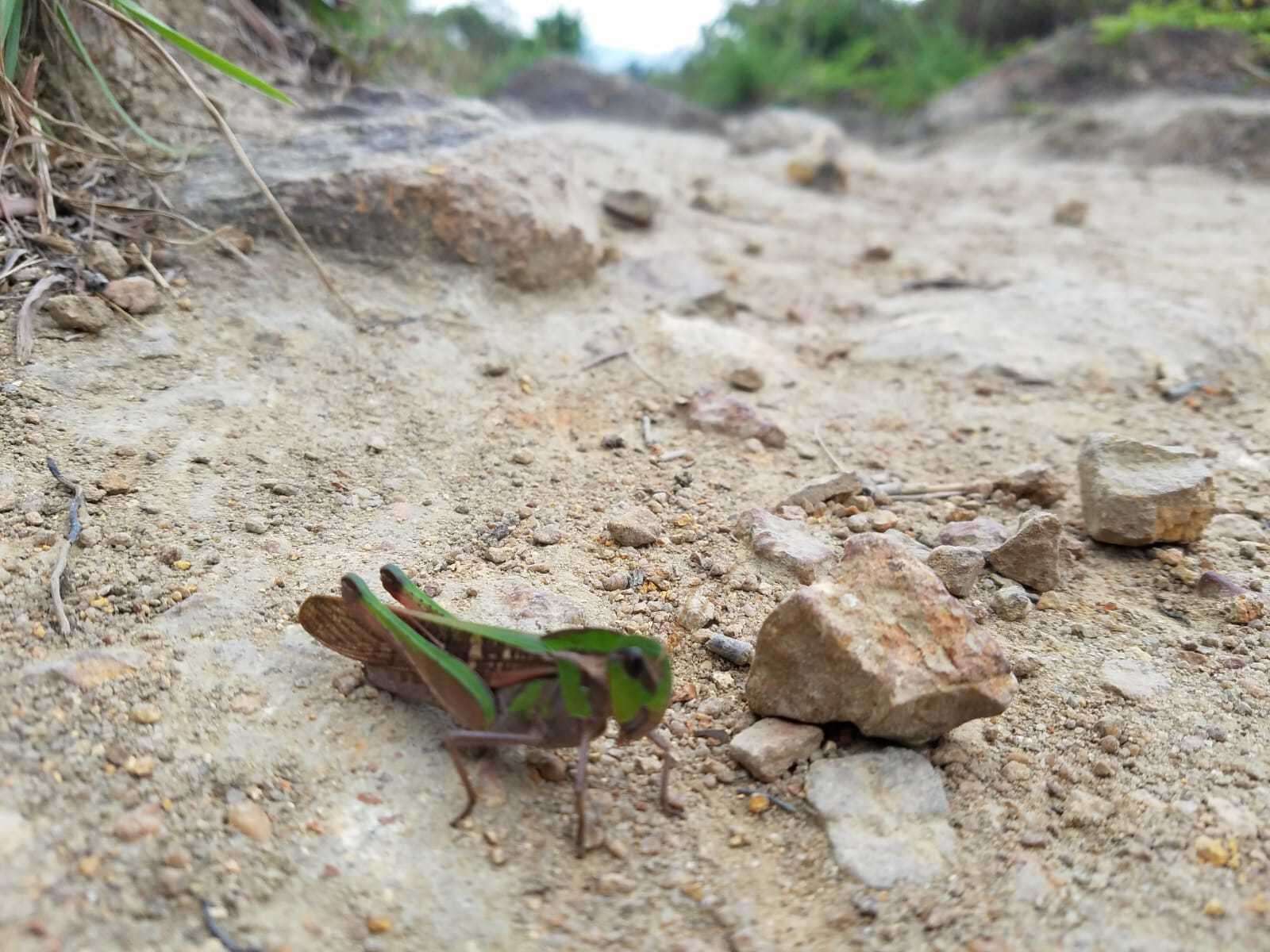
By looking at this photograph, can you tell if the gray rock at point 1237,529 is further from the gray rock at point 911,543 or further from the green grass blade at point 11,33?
the green grass blade at point 11,33

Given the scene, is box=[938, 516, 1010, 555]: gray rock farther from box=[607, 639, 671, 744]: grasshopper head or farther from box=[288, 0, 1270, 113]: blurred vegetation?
box=[288, 0, 1270, 113]: blurred vegetation

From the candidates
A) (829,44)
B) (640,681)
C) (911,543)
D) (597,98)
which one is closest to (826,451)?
(911,543)

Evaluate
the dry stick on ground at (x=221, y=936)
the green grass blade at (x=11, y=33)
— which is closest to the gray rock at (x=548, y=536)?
the dry stick on ground at (x=221, y=936)

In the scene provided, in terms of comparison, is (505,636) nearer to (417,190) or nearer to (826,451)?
(826,451)

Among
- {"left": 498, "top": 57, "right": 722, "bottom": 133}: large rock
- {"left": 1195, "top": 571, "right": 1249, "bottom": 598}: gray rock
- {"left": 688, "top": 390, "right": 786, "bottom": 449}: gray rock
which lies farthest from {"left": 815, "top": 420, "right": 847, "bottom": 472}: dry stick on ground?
{"left": 498, "top": 57, "right": 722, "bottom": 133}: large rock

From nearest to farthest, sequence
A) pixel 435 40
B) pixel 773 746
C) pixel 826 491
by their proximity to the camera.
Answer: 1. pixel 773 746
2. pixel 826 491
3. pixel 435 40

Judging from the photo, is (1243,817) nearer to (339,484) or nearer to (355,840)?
(355,840)
